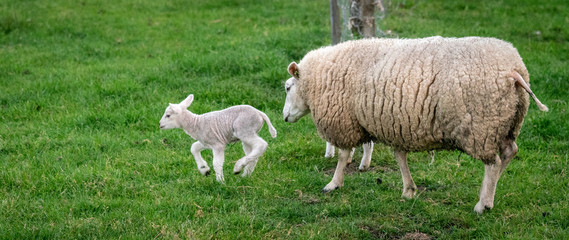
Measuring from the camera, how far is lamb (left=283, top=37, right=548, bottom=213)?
209 inches

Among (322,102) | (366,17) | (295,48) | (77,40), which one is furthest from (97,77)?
(322,102)

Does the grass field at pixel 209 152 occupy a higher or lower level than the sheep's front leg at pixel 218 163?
lower

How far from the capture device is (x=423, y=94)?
5516 millimetres

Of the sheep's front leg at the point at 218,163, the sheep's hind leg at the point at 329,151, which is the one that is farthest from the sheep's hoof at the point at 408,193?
the sheep's front leg at the point at 218,163

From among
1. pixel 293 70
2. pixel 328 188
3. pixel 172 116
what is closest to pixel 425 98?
pixel 328 188

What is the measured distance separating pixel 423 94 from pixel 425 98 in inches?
1.5

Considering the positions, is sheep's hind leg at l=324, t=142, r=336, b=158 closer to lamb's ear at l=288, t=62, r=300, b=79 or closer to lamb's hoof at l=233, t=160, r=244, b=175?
lamb's ear at l=288, t=62, r=300, b=79

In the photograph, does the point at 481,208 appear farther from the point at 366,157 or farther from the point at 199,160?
the point at 199,160

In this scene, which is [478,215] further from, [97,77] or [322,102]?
[97,77]

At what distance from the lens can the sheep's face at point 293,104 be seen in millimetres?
6828

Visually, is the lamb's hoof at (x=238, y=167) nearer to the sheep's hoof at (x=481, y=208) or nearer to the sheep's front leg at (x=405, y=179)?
the sheep's front leg at (x=405, y=179)

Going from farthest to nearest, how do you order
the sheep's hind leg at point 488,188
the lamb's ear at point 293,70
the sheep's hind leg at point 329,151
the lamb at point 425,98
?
the sheep's hind leg at point 329,151 → the lamb's ear at point 293,70 → the sheep's hind leg at point 488,188 → the lamb at point 425,98

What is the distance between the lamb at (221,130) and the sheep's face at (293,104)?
0.55 meters

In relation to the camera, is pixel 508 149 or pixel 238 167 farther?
pixel 238 167
